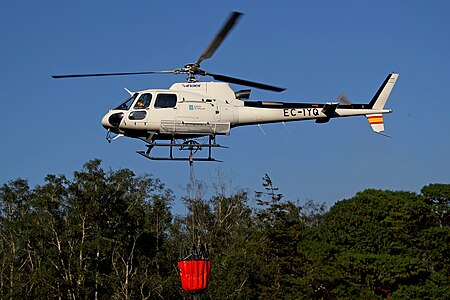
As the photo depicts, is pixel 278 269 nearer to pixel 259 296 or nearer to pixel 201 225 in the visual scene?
pixel 259 296

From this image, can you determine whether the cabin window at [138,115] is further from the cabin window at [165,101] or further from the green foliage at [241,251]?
the green foliage at [241,251]

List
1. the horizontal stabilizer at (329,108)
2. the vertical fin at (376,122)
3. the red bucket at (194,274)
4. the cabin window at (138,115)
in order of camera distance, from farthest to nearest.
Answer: the vertical fin at (376,122) → the horizontal stabilizer at (329,108) → the cabin window at (138,115) → the red bucket at (194,274)

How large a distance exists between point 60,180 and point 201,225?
11248mm

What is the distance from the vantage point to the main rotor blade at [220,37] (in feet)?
56.1

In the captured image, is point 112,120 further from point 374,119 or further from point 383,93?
point 383,93

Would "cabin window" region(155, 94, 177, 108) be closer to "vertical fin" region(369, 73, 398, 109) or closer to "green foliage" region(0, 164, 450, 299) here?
"vertical fin" region(369, 73, 398, 109)

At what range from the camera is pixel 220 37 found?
18250 mm

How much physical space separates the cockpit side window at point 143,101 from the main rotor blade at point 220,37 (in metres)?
1.74

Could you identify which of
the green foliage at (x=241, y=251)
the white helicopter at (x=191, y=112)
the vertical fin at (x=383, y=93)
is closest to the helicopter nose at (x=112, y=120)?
the white helicopter at (x=191, y=112)

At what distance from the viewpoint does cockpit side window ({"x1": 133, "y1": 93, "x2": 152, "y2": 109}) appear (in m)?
21.2

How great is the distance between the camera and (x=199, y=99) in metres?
21.4

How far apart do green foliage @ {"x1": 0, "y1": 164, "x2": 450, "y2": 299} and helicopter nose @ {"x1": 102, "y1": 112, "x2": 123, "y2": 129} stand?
2282 cm

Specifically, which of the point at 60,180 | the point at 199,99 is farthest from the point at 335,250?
the point at 199,99

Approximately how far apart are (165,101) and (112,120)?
59.0 inches
